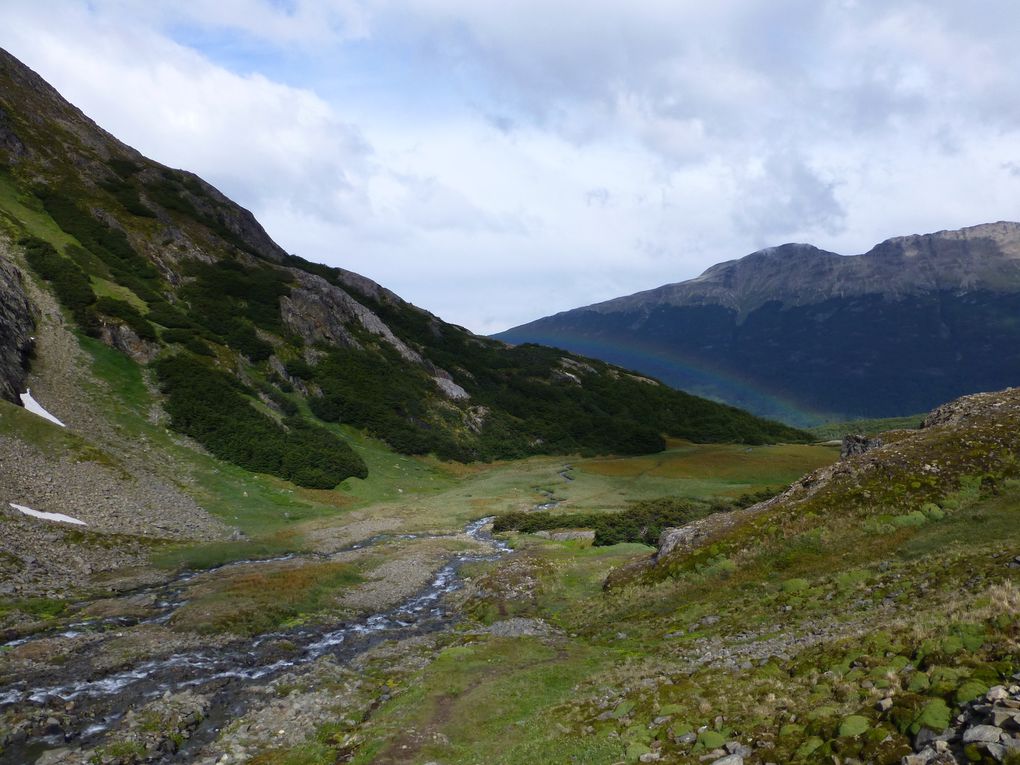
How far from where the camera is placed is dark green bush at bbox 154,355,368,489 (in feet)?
254

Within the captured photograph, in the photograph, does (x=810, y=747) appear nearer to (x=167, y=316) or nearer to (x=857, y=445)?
(x=857, y=445)

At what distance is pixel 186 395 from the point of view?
8156 centimetres

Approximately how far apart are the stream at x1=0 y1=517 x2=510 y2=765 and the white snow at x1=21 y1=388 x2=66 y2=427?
3652cm

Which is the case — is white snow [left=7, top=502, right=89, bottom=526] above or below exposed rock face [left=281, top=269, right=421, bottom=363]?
below

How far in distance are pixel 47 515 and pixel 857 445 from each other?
6586cm

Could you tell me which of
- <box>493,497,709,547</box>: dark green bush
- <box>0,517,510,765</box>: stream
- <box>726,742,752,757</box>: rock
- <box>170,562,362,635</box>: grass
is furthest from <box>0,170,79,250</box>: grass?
<box>726,742,752,757</box>: rock

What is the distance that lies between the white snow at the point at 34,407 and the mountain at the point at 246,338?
5.28 feet

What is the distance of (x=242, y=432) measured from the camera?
80438mm

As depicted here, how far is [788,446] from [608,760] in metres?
141

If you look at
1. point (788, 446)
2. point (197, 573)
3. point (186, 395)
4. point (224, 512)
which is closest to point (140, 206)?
point (186, 395)

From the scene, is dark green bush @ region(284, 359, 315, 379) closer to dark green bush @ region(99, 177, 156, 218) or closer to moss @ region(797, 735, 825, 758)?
dark green bush @ region(99, 177, 156, 218)

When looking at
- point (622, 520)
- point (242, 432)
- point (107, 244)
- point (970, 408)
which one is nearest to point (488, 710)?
point (970, 408)

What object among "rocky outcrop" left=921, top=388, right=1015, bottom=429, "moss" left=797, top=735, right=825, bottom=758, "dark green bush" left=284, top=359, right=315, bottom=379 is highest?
"dark green bush" left=284, top=359, right=315, bottom=379

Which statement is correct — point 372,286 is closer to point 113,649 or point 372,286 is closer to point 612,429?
point 612,429
